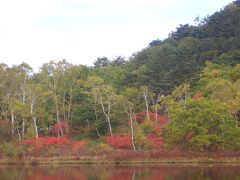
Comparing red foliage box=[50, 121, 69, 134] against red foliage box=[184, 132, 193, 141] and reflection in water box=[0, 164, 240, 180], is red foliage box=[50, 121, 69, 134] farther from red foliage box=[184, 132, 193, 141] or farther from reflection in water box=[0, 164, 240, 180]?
reflection in water box=[0, 164, 240, 180]

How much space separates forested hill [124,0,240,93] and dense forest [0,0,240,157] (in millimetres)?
141

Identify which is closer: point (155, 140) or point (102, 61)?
point (155, 140)

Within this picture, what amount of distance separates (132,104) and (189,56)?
65.9ft

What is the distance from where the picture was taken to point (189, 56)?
63.2m

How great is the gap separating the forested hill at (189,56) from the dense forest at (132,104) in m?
0.14

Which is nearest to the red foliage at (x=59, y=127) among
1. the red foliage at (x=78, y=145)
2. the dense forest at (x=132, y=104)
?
the dense forest at (x=132, y=104)

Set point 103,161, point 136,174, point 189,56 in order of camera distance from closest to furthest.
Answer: point 136,174, point 103,161, point 189,56

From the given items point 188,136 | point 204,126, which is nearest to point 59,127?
point 188,136

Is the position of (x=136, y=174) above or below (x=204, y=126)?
below

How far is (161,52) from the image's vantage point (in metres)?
64.1

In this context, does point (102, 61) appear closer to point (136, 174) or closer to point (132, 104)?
point (132, 104)

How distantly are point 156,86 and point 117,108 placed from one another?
1128 cm

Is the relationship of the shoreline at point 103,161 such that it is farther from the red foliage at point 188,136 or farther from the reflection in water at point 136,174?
the reflection in water at point 136,174

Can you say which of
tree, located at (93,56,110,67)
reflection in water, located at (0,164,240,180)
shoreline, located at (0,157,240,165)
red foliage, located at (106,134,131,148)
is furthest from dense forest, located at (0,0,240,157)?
tree, located at (93,56,110,67)
